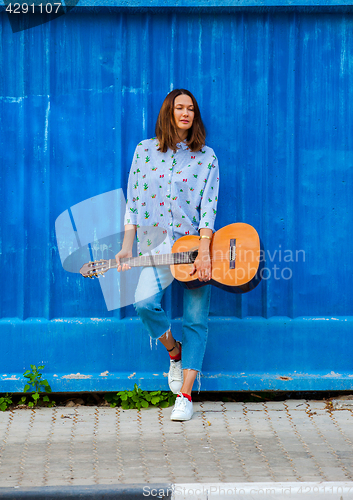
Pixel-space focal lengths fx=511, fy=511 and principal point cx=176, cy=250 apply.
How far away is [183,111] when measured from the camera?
3.55 m

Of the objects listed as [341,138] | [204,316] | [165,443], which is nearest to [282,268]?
[204,316]

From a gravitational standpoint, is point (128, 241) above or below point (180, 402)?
above

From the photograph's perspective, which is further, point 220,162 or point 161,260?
point 220,162

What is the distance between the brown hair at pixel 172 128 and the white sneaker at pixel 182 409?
5.77 feet

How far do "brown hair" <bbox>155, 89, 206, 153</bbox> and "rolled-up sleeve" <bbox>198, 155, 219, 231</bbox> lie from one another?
19cm

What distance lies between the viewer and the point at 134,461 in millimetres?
2922

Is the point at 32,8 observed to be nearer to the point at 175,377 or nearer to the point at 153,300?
the point at 153,300

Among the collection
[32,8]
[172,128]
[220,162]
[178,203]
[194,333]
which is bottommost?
[194,333]

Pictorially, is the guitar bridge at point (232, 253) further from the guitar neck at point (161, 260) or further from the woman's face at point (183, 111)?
the woman's face at point (183, 111)

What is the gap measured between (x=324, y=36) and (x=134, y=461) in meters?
3.36

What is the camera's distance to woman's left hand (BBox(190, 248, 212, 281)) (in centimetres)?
336

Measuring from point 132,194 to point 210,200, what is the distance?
59cm

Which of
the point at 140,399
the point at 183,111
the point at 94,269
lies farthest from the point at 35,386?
Answer: the point at 183,111

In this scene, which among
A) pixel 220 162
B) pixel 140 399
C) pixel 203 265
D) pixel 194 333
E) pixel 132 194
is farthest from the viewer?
pixel 220 162
